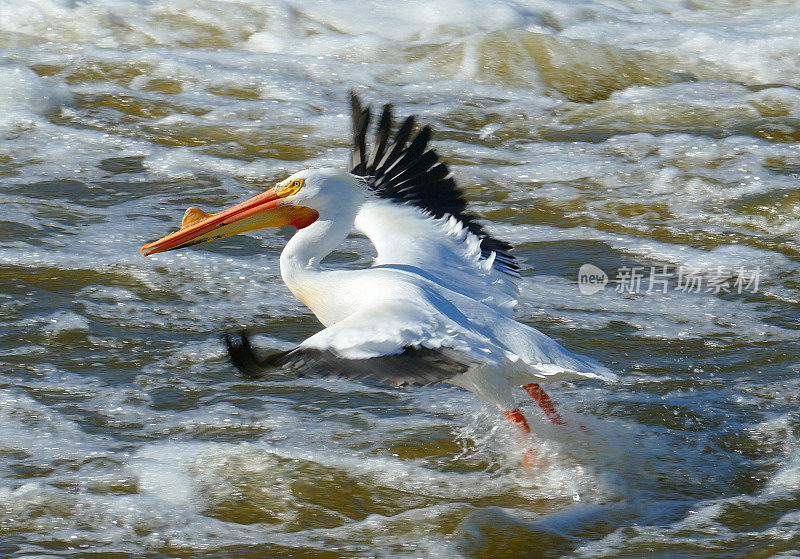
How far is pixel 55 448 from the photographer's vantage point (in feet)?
14.2

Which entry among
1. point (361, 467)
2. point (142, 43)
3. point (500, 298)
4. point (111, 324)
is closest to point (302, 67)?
point (142, 43)

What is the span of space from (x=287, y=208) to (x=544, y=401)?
1.39m

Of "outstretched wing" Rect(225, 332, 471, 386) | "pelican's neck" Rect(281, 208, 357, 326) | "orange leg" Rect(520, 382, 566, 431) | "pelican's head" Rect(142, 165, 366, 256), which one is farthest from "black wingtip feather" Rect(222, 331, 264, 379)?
"orange leg" Rect(520, 382, 566, 431)

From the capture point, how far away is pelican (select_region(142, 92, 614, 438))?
12.2 ft

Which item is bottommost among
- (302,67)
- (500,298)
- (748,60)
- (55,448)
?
(55,448)

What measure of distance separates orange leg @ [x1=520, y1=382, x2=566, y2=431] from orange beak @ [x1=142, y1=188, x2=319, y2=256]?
1.20 meters

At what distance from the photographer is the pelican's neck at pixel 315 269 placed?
4539 millimetres

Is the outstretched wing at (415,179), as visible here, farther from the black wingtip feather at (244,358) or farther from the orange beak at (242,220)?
the black wingtip feather at (244,358)

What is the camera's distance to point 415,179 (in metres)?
5.18

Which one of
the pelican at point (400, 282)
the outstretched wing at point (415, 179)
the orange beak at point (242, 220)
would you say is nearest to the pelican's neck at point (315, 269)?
the pelican at point (400, 282)

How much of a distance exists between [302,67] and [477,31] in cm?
214

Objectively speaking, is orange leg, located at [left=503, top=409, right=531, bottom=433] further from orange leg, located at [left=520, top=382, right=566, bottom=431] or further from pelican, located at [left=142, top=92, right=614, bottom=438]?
orange leg, located at [left=520, top=382, right=566, bottom=431]

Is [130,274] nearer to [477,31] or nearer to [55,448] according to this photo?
[55,448]

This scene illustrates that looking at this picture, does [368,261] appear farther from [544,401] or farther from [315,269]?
[544,401]
